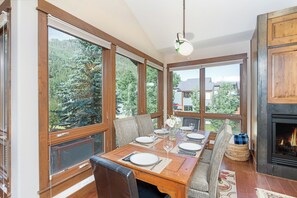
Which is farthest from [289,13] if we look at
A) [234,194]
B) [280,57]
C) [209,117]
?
[234,194]

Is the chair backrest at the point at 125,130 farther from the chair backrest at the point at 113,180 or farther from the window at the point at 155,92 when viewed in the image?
the window at the point at 155,92

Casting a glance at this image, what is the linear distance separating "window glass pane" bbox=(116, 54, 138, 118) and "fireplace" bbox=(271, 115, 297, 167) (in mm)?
2461

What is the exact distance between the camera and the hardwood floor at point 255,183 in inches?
79.5

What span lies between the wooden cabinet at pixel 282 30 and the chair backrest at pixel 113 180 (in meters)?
2.90

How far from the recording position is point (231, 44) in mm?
3570

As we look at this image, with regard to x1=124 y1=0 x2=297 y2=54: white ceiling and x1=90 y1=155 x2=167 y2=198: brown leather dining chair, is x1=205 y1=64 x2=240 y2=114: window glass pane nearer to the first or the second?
x1=124 y1=0 x2=297 y2=54: white ceiling

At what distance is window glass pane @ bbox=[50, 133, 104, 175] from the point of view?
174 centimetres

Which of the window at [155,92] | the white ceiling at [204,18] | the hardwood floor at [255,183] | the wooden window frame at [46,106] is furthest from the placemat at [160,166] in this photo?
the white ceiling at [204,18]

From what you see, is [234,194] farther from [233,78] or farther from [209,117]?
[233,78]

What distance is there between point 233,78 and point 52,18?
3.63 meters

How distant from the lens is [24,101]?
1410 mm

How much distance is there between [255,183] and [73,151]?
262 centimetres

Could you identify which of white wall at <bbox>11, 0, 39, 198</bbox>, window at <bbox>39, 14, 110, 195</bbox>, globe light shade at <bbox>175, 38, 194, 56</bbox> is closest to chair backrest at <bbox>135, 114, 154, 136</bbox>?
window at <bbox>39, 14, 110, 195</bbox>

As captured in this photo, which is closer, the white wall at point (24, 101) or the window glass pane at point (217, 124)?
the white wall at point (24, 101)
